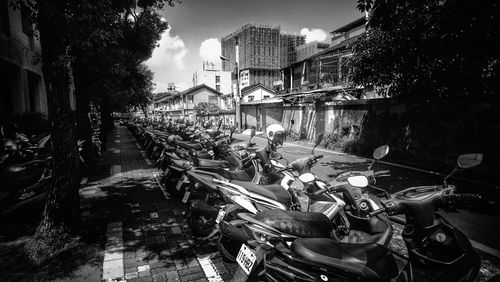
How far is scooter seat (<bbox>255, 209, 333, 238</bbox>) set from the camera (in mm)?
2338

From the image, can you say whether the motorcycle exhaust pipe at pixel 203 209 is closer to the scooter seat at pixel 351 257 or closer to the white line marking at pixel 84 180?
the scooter seat at pixel 351 257

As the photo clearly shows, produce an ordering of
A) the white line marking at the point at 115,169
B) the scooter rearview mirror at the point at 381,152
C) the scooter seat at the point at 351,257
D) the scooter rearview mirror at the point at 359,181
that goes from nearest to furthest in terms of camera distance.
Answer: the scooter seat at the point at 351,257
the scooter rearview mirror at the point at 359,181
the scooter rearview mirror at the point at 381,152
the white line marking at the point at 115,169

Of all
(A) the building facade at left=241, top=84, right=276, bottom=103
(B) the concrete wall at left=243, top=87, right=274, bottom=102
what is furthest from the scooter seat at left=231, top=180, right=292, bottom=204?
(B) the concrete wall at left=243, top=87, right=274, bottom=102

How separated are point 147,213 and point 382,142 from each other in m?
9.47

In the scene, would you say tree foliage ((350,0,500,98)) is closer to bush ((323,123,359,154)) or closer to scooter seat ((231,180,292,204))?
bush ((323,123,359,154))

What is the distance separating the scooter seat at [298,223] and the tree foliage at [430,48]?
5.51m

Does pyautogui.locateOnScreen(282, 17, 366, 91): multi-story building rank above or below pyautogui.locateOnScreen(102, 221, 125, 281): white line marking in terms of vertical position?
above

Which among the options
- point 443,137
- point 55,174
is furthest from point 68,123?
point 443,137

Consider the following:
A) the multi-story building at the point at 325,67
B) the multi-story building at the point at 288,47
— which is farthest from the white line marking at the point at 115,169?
the multi-story building at the point at 288,47

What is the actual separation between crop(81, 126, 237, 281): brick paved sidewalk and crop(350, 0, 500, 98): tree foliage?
596 cm

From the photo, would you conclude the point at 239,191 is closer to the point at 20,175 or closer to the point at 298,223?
the point at 298,223

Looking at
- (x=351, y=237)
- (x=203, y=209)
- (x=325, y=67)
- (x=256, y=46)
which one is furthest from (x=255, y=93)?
(x=256, y=46)

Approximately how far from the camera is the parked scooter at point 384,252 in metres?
1.96

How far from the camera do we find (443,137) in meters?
A: 8.81
